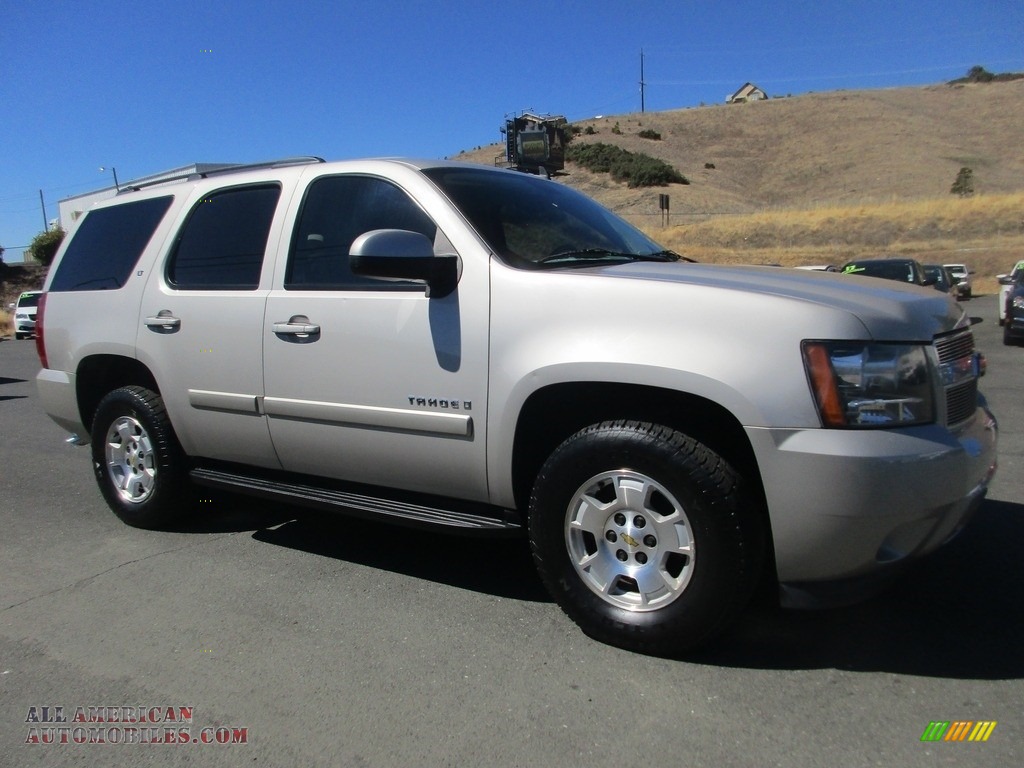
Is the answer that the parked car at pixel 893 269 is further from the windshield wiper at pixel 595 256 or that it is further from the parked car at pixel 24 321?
the parked car at pixel 24 321

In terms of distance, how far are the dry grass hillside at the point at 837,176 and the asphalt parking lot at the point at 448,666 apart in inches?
1293

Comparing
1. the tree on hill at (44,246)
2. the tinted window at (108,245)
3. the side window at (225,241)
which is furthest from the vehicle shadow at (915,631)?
the tree on hill at (44,246)

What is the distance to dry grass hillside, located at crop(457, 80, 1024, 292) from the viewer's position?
40.3 metres

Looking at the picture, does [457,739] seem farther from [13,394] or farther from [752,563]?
[13,394]

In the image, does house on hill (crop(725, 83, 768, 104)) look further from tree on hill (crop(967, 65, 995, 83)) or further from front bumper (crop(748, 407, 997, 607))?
front bumper (crop(748, 407, 997, 607))

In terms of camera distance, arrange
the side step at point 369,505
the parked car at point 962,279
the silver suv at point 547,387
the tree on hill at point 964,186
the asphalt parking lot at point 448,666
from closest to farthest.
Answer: the asphalt parking lot at point 448,666 < the silver suv at point 547,387 < the side step at point 369,505 < the parked car at point 962,279 < the tree on hill at point 964,186

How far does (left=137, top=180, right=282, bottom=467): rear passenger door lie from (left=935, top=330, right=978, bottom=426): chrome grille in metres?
2.98

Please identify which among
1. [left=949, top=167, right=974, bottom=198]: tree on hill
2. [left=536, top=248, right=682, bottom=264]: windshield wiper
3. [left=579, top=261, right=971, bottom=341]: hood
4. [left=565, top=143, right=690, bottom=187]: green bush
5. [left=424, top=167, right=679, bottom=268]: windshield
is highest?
[left=565, top=143, right=690, bottom=187]: green bush

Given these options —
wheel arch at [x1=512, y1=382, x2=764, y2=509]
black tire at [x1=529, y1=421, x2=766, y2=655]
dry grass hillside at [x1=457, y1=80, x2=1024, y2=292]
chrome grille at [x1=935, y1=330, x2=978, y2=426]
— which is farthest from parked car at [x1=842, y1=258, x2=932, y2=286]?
dry grass hillside at [x1=457, y1=80, x2=1024, y2=292]

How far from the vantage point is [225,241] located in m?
4.32

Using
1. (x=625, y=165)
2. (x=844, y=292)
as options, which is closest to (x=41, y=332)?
(x=844, y=292)

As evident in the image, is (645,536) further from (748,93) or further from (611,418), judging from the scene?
(748,93)

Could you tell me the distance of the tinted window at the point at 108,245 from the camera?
15.6ft

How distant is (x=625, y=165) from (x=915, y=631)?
211 feet
